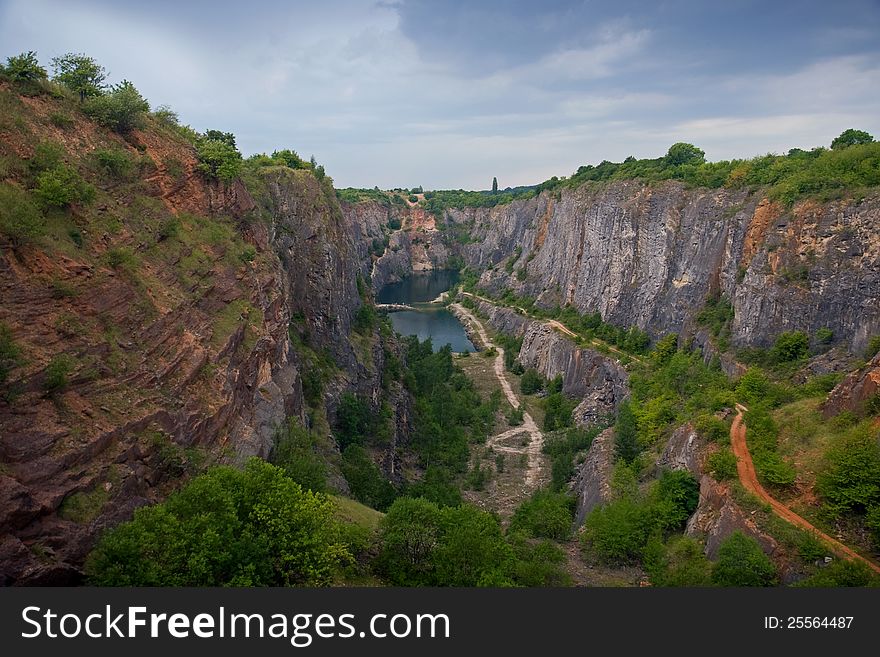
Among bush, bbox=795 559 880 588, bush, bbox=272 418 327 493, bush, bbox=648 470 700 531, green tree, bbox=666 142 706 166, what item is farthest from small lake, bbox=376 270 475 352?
bush, bbox=795 559 880 588

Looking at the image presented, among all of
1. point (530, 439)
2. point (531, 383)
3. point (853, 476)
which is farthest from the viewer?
point (531, 383)

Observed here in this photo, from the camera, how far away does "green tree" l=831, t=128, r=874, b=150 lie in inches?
1704

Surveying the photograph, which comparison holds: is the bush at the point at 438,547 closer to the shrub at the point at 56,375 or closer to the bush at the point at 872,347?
the shrub at the point at 56,375

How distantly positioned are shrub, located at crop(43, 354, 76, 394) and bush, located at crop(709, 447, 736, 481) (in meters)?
23.7

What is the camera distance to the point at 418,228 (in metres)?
145

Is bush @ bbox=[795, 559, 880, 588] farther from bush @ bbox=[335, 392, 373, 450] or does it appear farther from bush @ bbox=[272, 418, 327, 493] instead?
bush @ bbox=[335, 392, 373, 450]

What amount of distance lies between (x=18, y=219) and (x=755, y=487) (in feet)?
87.6

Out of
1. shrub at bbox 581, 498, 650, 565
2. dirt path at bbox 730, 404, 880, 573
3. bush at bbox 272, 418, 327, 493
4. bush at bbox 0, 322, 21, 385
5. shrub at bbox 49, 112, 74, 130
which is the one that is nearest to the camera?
bush at bbox 0, 322, 21, 385

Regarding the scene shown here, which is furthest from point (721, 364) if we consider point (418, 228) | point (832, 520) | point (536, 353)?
point (418, 228)

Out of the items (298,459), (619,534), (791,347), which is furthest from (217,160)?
(791,347)

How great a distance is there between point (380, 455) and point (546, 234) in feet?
185

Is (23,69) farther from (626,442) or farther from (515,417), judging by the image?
(515,417)

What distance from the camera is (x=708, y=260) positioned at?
46.0m

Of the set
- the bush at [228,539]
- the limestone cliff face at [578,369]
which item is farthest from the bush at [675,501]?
the limestone cliff face at [578,369]
